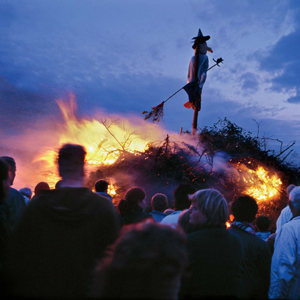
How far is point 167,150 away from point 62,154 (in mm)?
5609

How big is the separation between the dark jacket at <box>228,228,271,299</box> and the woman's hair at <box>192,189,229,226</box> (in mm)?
553

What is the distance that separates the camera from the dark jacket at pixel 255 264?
2871 mm

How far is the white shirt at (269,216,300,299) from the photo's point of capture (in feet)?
9.82

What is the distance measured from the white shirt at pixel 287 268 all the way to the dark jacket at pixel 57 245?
2.07 meters

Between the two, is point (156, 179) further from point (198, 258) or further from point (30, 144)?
point (198, 258)

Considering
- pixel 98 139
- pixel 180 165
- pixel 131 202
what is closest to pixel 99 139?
pixel 98 139

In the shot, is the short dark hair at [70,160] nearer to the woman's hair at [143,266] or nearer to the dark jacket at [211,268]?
the woman's hair at [143,266]

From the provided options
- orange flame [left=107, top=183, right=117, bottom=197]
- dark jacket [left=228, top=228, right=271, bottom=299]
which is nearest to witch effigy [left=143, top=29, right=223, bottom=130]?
orange flame [left=107, top=183, right=117, bottom=197]

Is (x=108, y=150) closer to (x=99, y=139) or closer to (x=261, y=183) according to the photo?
(x=99, y=139)

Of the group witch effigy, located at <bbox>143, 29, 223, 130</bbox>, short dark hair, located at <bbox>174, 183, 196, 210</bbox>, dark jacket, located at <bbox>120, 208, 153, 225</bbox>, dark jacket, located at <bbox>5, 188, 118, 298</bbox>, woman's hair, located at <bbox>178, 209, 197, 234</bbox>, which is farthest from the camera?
witch effigy, located at <bbox>143, 29, 223, 130</bbox>

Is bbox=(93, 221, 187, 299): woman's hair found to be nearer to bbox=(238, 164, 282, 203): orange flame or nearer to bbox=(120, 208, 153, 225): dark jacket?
bbox=(120, 208, 153, 225): dark jacket

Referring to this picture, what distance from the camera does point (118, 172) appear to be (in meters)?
7.84

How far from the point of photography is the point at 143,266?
1.33 metres

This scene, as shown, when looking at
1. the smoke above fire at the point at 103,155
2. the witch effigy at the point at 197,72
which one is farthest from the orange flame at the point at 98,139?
the witch effigy at the point at 197,72
